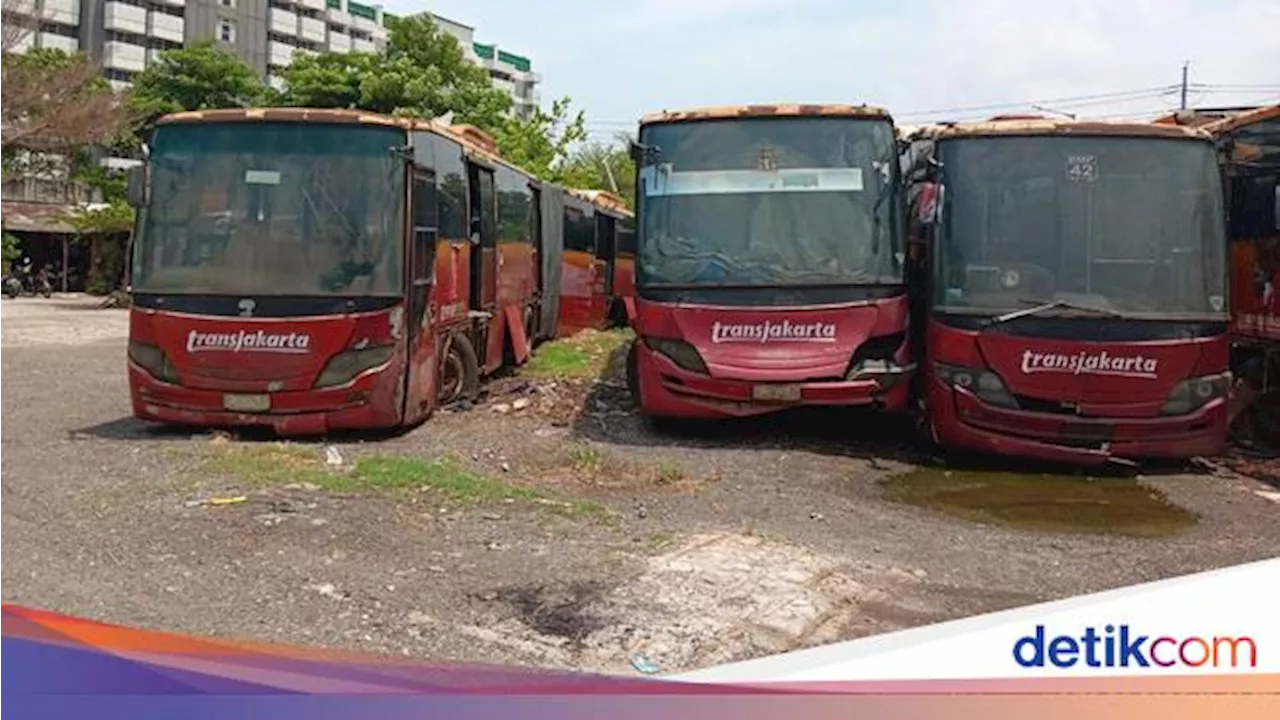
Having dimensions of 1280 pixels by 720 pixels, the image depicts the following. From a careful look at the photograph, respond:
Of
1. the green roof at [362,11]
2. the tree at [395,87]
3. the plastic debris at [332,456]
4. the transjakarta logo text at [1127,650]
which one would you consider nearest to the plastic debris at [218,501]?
the plastic debris at [332,456]

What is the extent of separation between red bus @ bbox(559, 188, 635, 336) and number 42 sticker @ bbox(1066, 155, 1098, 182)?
11.1m

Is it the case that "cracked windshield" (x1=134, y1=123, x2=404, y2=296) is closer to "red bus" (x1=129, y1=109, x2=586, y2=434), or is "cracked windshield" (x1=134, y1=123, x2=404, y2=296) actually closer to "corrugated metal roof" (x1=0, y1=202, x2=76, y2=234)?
"red bus" (x1=129, y1=109, x2=586, y2=434)

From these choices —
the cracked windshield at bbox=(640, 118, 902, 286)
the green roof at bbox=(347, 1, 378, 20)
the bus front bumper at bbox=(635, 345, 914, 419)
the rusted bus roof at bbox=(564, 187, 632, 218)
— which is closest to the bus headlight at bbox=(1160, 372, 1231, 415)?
the bus front bumper at bbox=(635, 345, 914, 419)

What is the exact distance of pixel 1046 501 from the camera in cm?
911

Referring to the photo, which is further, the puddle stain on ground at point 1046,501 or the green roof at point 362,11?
the green roof at point 362,11

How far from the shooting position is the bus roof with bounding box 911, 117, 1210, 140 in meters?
10.0

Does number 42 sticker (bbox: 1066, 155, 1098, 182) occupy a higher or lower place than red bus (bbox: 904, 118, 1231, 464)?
higher

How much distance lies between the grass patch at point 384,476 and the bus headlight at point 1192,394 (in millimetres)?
4870

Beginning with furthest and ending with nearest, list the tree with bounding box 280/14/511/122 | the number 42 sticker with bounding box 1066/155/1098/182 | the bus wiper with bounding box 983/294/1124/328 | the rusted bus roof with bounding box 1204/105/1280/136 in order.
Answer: the tree with bounding box 280/14/511/122, the rusted bus roof with bounding box 1204/105/1280/136, the number 42 sticker with bounding box 1066/155/1098/182, the bus wiper with bounding box 983/294/1124/328

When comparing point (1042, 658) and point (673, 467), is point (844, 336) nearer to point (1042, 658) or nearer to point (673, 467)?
point (673, 467)

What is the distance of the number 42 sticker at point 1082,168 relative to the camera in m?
10.1

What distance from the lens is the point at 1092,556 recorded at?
728 centimetres

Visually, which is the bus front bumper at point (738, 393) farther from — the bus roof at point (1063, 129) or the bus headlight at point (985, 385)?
the bus roof at point (1063, 129)

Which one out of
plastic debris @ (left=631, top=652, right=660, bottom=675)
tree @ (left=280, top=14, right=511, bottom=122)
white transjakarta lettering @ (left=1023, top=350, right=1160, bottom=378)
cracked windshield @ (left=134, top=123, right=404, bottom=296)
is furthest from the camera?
tree @ (left=280, top=14, right=511, bottom=122)
